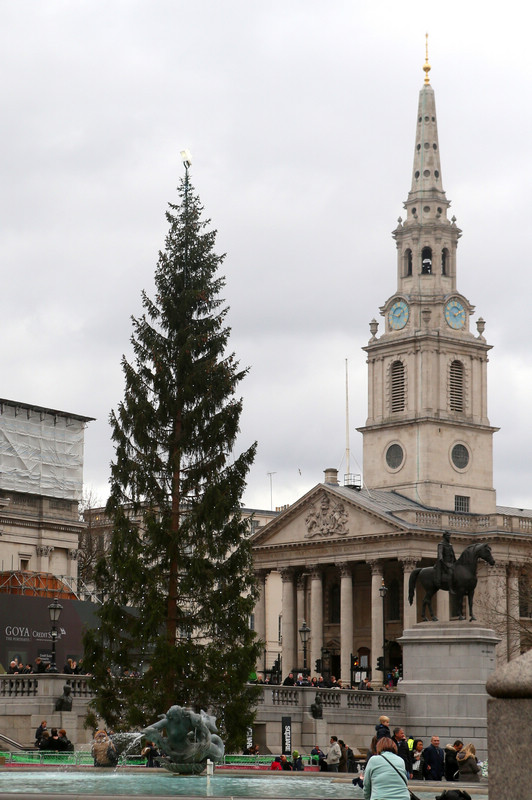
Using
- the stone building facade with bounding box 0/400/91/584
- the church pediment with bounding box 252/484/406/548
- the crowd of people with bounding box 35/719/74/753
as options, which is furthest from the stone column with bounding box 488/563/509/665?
the crowd of people with bounding box 35/719/74/753

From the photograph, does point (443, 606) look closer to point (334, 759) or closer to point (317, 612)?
point (317, 612)

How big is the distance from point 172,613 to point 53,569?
45.1 metres

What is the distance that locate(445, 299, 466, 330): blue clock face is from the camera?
109500 millimetres

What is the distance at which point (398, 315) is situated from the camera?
111m

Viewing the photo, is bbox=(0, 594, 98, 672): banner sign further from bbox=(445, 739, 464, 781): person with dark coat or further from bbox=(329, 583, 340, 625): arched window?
bbox=(329, 583, 340, 625): arched window

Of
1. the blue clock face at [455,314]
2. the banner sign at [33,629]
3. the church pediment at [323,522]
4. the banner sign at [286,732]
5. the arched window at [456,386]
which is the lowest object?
the banner sign at [286,732]

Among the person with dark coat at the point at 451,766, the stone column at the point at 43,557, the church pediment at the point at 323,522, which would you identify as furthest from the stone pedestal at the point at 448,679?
the church pediment at the point at 323,522

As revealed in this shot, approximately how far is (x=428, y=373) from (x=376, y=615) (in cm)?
2032

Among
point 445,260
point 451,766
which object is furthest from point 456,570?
point 445,260

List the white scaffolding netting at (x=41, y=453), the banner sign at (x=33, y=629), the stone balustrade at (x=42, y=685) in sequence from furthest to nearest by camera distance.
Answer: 1. the white scaffolding netting at (x=41, y=453)
2. the banner sign at (x=33, y=629)
3. the stone balustrade at (x=42, y=685)

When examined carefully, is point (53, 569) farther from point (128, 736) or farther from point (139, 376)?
point (128, 736)

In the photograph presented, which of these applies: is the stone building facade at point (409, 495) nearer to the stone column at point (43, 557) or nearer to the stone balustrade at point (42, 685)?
the stone column at point (43, 557)

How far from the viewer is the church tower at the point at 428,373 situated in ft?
349

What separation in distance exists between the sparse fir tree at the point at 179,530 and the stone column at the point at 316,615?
58001 mm
